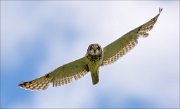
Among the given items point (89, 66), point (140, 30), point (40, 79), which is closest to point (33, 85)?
point (40, 79)

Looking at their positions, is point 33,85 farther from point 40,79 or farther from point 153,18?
point 153,18

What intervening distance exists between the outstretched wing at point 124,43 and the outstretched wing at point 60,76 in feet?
3.67

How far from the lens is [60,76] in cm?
3756

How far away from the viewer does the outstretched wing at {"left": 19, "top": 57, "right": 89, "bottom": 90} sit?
122 ft

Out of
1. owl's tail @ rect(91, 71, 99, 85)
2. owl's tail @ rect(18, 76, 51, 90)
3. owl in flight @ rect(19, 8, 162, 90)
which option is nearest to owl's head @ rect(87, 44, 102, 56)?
owl in flight @ rect(19, 8, 162, 90)

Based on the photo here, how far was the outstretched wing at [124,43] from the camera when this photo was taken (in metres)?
36.6

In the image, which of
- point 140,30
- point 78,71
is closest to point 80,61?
point 78,71

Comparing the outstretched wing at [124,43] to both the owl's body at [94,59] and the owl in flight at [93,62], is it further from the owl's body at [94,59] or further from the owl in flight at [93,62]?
the owl's body at [94,59]

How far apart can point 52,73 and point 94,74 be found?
2428 millimetres

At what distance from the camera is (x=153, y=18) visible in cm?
3653

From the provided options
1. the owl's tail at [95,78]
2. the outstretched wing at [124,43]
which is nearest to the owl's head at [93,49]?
the owl's tail at [95,78]

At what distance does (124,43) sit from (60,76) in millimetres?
3083

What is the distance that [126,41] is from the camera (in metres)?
36.9

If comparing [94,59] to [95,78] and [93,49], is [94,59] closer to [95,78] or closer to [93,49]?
[93,49]
